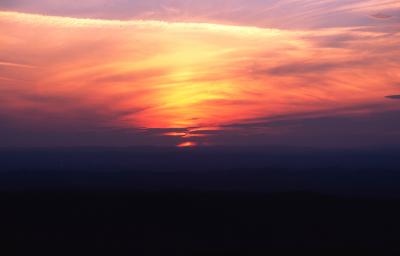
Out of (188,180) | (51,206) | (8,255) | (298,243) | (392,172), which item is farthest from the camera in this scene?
(392,172)

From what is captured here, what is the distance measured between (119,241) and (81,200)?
39.3 metres

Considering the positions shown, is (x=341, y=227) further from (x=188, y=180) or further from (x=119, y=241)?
(x=188, y=180)

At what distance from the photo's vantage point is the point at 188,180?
146 m

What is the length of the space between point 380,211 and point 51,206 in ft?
162

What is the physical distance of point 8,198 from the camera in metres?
89.6

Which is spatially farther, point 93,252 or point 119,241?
point 119,241

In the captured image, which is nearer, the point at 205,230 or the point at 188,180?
the point at 205,230

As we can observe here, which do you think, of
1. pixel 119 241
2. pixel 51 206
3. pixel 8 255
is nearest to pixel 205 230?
pixel 119 241

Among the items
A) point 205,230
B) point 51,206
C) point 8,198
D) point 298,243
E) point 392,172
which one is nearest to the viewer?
point 298,243

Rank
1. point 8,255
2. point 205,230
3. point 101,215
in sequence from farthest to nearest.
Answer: point 101,215, point 205,230, point 8,255

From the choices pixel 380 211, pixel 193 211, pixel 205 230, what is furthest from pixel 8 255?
pixel 380 211

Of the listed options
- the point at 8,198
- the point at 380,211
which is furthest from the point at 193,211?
the point at 8,198

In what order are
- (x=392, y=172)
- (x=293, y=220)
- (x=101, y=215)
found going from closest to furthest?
1. (x=293, y=220)
2. (x=101, y=215)
3. (x=392, y=172)

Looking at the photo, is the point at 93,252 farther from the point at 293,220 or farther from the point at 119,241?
the point at 293,220
